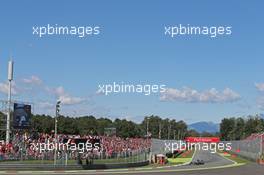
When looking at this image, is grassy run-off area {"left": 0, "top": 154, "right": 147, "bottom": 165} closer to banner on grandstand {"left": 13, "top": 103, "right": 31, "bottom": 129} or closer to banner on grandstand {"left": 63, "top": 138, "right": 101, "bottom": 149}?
banner on grandstand {"left": 63, "top": 138, "right": 101, "bottom": 149}

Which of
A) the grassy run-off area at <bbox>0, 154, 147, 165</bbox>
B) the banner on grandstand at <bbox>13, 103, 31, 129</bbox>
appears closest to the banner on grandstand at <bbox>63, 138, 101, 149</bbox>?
the grassy run-off area at <bbox>0, 154, 147, 165</bbox>

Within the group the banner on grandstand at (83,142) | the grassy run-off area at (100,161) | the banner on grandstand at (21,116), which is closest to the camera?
the grassy run-off area at (100,161)

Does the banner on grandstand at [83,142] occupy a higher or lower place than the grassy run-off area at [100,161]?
higher

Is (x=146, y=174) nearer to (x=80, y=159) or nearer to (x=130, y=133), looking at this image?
(x=80, y=159)

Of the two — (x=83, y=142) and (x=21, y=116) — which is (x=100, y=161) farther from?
(x=21, y=116)

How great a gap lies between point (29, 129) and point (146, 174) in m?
25.7

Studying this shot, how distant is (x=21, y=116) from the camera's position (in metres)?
61.7

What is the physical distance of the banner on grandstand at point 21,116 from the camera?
6112 cm

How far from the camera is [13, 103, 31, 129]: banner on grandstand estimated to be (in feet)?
201

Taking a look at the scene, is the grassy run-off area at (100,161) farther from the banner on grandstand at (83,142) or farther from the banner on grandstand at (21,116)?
the banner on grandstand at (21,116)

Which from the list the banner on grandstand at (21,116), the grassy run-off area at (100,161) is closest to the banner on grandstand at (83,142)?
the grassy run-off area at (100,161)

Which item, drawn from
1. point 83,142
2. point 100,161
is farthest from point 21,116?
point 100,161

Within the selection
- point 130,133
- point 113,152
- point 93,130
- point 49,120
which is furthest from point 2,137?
point 130,133

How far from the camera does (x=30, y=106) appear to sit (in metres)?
62.8
